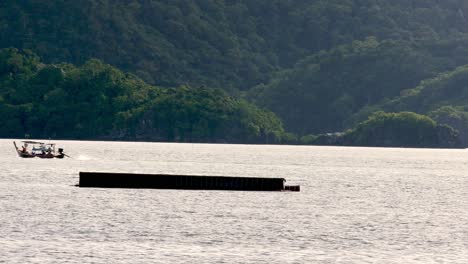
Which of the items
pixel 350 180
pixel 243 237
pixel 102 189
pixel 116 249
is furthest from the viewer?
pixel 350 180

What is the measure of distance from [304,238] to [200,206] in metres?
30.4

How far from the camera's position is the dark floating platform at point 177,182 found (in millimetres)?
134125

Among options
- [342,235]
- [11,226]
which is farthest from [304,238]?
[11,226]

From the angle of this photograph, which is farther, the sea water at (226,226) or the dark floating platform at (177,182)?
the dark floating platform at (177,182)

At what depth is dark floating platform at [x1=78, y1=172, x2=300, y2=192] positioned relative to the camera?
134125 mm

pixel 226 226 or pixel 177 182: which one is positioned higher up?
pixel 177 182

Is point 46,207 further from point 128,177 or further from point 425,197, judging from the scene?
point 425,197

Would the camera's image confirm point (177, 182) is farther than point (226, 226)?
Yes

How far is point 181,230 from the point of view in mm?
91438

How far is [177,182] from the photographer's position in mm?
137625

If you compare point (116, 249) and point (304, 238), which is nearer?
point (116, 249)

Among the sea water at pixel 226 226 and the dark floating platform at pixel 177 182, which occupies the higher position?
the dark floating platform at pixel 177 182

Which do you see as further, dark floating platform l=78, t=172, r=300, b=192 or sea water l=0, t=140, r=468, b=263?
dark floating platform l=78, t=172, r=300, b=192

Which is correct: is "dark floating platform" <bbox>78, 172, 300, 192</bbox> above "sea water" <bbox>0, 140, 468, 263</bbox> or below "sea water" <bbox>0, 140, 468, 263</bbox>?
above
